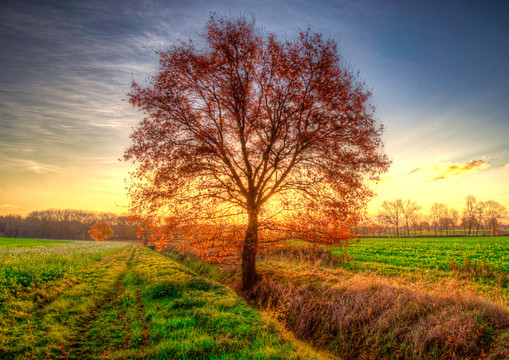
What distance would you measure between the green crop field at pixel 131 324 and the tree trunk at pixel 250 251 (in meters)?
1.80

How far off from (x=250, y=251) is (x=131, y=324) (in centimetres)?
595

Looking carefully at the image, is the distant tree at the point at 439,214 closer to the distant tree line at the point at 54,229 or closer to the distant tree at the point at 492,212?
the distant tree at the point at 492,212

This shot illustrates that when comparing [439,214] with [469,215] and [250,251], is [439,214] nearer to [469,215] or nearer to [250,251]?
[469,215]

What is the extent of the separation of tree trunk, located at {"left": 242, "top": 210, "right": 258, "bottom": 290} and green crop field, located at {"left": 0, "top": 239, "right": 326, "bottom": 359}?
180cm

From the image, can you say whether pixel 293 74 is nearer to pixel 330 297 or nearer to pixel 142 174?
pixel 142 174

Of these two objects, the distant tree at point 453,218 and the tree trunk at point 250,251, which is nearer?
the tree trunk at point 250,251

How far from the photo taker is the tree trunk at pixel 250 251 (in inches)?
449

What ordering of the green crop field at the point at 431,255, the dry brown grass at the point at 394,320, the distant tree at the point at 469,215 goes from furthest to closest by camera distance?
the distant tree at the point at 469,215 → the green crop field at the point at 431,255 → the dry brown grass at the point at 394,320

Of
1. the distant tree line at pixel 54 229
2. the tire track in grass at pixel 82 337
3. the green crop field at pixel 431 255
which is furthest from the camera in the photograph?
the distant tree line at pixel 54 229

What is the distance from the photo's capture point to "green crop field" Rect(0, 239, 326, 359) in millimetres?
5379

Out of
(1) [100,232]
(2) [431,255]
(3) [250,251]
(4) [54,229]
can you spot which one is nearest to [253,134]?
(3) [250,251]

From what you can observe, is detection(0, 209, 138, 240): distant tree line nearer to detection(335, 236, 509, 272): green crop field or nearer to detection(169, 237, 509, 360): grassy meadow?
detection(335, 236, 509, 272): green crop field

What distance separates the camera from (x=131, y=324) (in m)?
7.17

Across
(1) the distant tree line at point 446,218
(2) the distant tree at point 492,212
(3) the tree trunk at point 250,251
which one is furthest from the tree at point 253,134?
(2) the distant tree at point 492,212
